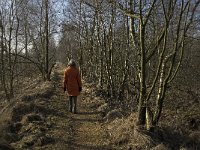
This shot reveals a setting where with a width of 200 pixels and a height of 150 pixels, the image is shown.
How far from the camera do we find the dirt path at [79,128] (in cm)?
975

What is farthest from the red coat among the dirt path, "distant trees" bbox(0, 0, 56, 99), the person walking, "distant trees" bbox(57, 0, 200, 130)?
"distant trees" bbox(0, 0, 56, 99)

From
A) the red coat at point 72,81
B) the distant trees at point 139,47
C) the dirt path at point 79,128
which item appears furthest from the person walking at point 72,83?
the distant trees at point 139,47

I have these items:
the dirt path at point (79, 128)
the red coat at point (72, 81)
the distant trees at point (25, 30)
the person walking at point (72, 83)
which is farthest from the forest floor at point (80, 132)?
the distant trees at point (25, 30)

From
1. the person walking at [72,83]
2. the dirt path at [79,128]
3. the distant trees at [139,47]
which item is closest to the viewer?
the dirt path at [79,128]

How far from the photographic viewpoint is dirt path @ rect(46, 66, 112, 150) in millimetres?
9750

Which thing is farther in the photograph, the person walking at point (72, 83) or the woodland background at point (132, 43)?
the person walking at point (72, 83)

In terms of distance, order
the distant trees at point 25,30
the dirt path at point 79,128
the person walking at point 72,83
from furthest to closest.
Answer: the distant trees at point 25,30 → the person walking at point 72,83 → the dirt path at point 79,128

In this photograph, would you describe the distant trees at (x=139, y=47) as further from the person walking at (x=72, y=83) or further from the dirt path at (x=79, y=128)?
the person walking at (x=72, y=83)

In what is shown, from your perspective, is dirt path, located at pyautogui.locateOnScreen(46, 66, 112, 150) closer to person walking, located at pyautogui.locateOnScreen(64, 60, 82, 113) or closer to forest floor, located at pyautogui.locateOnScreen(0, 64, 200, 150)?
forest floor, located at pyautogui.locateOnScreen(0, 64, 200, 150)

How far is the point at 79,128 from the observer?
1160 centimetres

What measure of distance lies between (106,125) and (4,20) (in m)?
21.0

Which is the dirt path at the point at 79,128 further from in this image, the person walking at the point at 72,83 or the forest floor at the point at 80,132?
the person walking at the point at 72,83

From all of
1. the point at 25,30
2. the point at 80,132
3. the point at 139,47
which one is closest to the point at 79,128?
the point at 80,132

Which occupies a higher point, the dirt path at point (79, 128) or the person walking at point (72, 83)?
the person walking at point (72, 83)
